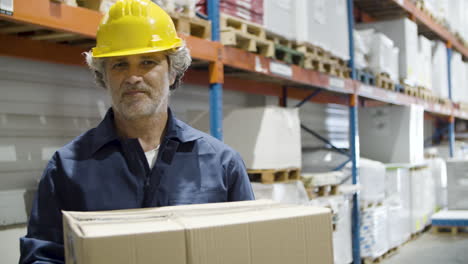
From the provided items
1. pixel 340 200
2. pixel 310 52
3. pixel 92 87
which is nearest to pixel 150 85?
pixel 92 87

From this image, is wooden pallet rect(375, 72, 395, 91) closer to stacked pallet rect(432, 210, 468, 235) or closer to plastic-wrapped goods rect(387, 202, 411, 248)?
plastic-wrapped goods rect(387, 202, 411, 248)

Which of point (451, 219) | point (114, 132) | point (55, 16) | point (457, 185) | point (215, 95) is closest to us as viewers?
point (114, 132)

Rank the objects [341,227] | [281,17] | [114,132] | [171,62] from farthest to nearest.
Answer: [341,227]
[281,17]
[171,62]
[114,132]

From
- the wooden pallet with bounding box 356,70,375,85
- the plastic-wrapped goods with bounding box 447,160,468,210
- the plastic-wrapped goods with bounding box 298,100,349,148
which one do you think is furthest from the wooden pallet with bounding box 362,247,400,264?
the wooden pallet with bounding box 356,70,375,85

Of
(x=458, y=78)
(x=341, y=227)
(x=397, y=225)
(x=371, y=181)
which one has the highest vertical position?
(x=458, y=78)

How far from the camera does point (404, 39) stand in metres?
7.70

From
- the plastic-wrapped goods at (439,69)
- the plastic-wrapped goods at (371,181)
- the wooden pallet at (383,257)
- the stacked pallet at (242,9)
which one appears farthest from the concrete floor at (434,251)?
the stacked pallet at (242,9)

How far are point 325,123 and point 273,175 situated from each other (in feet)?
13.2

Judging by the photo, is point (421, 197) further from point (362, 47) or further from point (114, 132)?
point (114, 132)

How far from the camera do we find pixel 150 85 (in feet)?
6.80

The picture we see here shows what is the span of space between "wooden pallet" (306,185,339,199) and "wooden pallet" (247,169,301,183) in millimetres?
422

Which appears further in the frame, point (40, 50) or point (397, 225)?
point (397, 225)

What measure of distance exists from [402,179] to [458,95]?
193 inches

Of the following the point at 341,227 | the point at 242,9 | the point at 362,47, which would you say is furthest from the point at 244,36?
the point at 362,47
